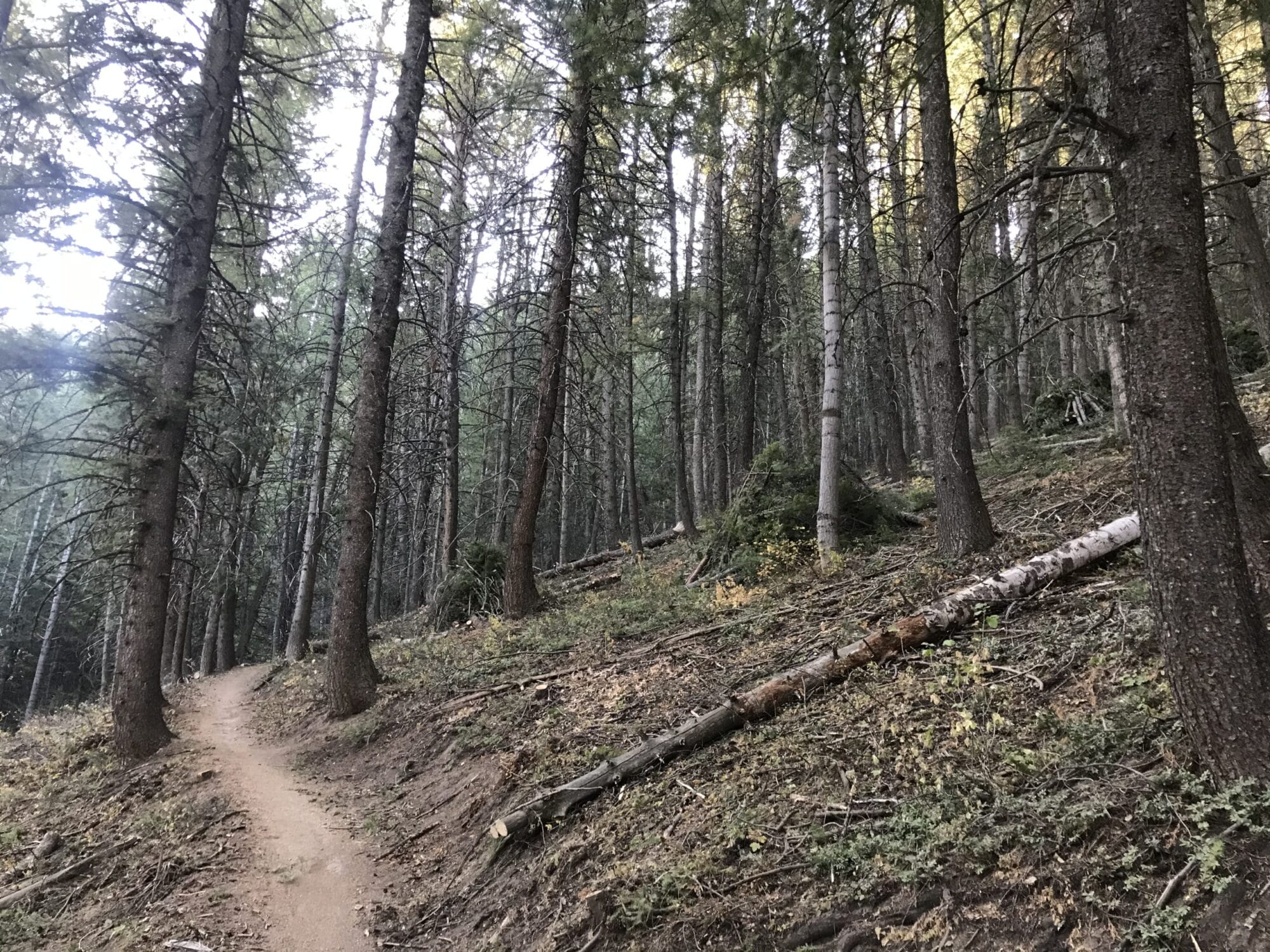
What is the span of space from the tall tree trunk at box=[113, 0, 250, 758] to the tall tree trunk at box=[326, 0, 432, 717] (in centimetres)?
203

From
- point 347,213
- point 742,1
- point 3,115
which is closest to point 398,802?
point 742,1

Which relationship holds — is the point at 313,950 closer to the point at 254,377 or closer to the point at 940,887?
the point at 940,887

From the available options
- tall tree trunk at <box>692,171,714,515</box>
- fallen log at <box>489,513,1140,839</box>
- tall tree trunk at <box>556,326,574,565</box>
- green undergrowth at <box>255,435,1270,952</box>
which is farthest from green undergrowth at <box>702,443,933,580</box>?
tall tree trunk at <box>692,171,714,515</box>

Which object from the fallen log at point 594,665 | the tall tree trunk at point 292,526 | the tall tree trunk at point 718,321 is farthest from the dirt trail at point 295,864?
the tall tree trunk at point 718,321

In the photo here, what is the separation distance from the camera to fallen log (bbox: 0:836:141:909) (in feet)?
18.2

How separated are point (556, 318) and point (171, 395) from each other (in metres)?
5.54

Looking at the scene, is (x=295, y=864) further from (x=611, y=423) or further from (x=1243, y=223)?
Result: (x=611, y=423)

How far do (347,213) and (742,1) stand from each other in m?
13.3

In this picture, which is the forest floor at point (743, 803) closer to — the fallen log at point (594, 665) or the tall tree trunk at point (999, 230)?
the fallen log at point (594, 665)

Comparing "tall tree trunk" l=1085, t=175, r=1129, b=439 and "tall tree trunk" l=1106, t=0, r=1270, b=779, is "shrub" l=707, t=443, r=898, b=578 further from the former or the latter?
"tall tree trunk" l=1106, t=0, r=1270, b=779

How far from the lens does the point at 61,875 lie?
19.2 ft

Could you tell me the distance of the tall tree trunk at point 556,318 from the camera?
11.1 m

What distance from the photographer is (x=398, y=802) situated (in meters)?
6.61

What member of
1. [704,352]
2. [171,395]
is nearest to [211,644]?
[171,395]
